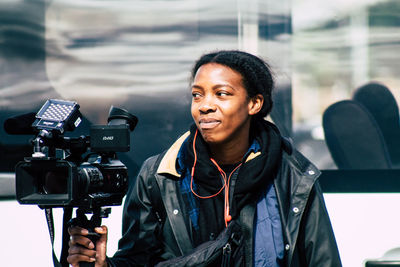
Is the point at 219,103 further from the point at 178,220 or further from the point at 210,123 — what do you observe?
the point at 178,220

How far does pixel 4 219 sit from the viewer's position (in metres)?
2.96

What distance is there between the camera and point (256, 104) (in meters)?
2.30

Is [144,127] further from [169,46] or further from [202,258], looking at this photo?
[202,258]

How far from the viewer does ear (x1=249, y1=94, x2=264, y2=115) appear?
2.28m

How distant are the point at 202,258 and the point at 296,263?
0.39 m

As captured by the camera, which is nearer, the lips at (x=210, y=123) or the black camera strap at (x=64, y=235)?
the black camera strap at (x=64, y=235)

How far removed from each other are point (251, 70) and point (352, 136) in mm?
852

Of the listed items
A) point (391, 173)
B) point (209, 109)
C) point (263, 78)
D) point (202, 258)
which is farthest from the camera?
point (391, 173)

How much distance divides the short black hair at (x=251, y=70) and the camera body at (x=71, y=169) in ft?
1.50

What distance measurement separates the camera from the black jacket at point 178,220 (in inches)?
83.8

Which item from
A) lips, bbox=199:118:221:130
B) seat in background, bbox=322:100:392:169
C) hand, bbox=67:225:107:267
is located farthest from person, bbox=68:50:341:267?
seat in background, bbox=322:100:392:169

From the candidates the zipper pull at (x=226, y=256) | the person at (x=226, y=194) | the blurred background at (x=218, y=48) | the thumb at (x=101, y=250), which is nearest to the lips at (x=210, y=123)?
the person at (x=226, y=194)

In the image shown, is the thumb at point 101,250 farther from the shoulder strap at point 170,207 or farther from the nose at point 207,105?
the nose at point 207,105

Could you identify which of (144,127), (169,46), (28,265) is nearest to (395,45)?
(169,46)
